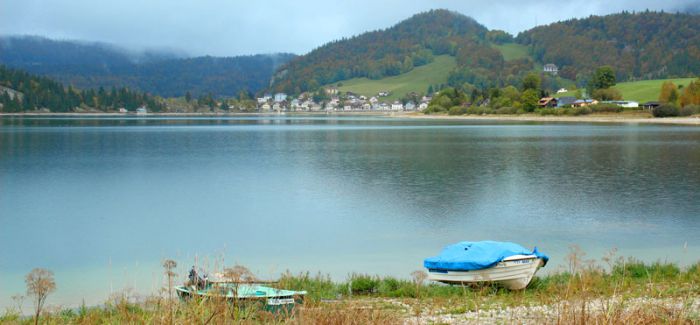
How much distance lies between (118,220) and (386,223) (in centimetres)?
765

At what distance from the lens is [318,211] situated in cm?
2219

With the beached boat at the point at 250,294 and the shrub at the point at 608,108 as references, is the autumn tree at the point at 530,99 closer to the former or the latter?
the shrub at the point at 608,108

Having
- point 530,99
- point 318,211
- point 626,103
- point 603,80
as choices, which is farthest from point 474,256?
point 603,80

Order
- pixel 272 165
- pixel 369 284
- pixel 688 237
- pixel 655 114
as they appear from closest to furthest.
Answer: pixel 369 284
pixel 688 237
pixel 272 165
pixel 655 114

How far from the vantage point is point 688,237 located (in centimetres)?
1723

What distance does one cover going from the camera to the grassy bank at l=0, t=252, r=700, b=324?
22.9 feet

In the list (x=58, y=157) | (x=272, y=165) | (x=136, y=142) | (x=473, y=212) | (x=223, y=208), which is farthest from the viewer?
(x=136, y=142)

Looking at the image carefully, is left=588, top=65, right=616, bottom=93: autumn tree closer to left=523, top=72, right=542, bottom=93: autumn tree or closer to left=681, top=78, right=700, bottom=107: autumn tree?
left=523, top=72, right=542, bottom=93: autumn tree

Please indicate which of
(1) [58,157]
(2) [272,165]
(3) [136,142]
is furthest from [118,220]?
(3) [136,142]

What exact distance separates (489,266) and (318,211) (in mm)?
11577

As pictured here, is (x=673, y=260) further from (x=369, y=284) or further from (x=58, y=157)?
(x=58, y=157)

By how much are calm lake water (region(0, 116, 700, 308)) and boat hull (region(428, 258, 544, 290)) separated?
1219 millimetres

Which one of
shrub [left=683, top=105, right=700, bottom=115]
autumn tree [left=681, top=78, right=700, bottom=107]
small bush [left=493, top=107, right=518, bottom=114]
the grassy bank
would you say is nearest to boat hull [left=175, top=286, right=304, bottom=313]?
the grassy bank

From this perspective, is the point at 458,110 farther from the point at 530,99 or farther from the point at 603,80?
the point at 603,80
